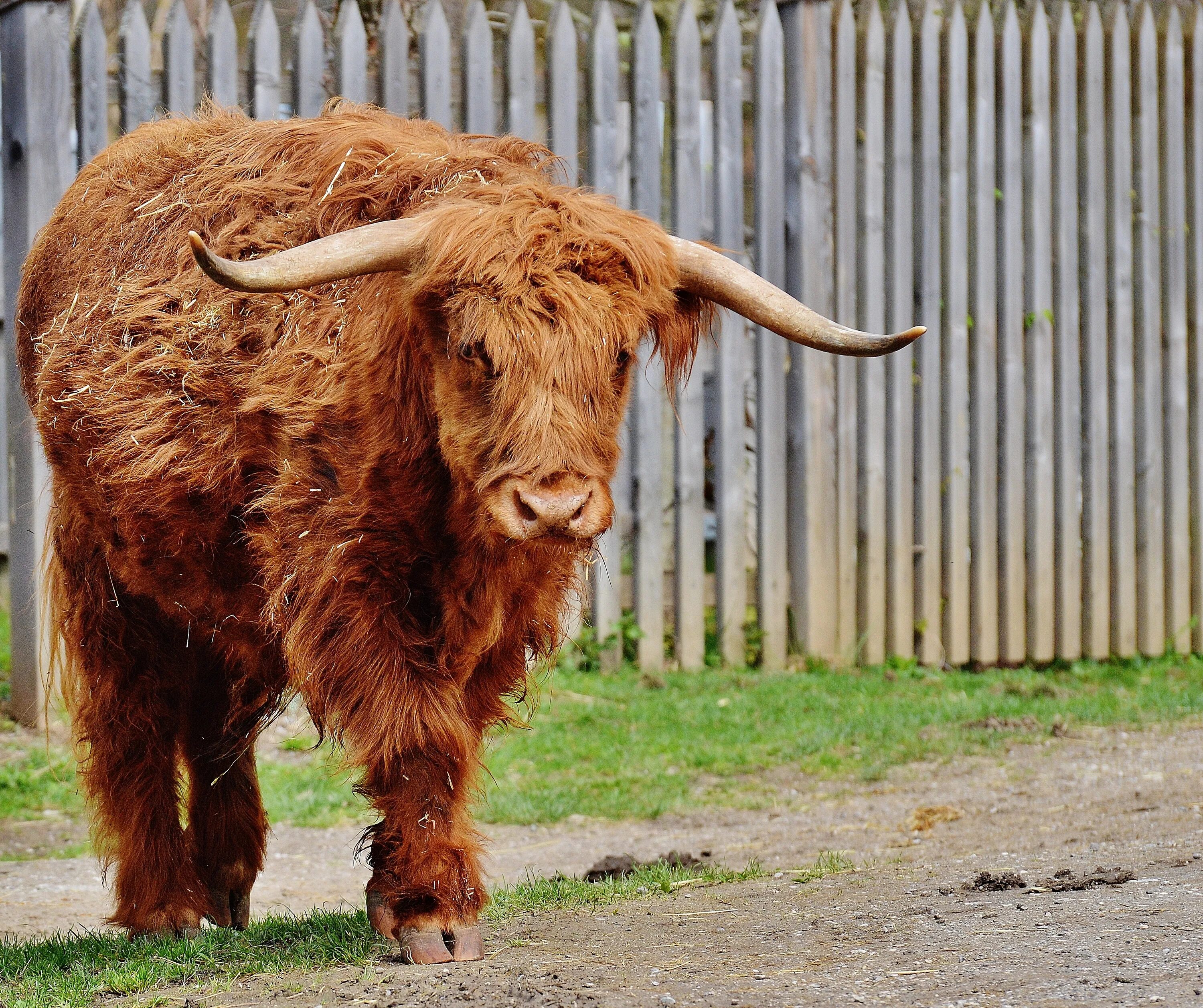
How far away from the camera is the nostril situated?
3305mm

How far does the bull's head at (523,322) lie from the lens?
336cm

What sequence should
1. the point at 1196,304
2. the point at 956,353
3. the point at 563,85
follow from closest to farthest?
the point at 563,85
the point at 956,353
the point at 1196,304

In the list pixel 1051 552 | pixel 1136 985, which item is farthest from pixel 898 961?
pixel 1051 552

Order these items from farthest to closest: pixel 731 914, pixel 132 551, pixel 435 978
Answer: pixel 132 551 → pixel 731 914 → pixel 435 978

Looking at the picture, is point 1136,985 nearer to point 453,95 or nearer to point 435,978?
point 435,978

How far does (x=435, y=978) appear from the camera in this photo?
3.48m

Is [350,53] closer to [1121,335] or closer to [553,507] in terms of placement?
[1121,335]

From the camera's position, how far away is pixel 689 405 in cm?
821

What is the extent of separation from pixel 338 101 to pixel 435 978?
9.82ft

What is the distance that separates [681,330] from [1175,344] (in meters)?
5.95

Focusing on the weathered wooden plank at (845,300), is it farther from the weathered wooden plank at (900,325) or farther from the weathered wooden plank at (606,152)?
the weathered wooden plank at (606,152)

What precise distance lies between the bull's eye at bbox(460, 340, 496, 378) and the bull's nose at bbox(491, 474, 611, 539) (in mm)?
318

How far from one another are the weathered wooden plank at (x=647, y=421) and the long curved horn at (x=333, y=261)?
441cm

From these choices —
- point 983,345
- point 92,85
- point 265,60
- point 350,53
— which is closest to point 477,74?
point 350,53
